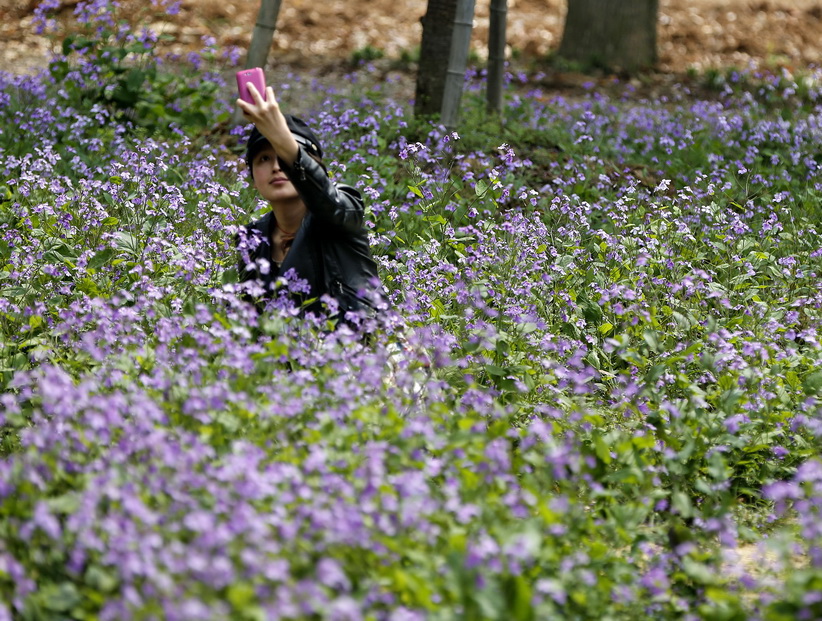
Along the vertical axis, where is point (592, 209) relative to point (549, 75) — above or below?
Answer: below

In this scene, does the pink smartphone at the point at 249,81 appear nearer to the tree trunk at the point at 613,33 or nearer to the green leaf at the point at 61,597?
the green leaf at the point at 61,597

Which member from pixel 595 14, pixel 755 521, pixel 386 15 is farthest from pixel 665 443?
pixel 386 15

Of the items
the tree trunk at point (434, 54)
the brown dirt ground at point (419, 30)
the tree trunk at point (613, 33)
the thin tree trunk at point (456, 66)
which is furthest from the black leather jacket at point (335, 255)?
the tree trunk at point (613, 33)

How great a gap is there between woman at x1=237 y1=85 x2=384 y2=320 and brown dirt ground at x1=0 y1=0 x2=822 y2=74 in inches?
281

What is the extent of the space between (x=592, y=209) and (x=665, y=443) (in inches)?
117

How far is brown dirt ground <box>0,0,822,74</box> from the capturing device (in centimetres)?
1205

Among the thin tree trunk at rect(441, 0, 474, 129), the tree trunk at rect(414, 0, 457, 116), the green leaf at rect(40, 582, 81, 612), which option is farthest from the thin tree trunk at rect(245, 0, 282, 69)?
the green leaf at rect(40, 582, 81, 612)

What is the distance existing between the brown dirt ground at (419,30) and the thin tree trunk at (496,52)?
3.72 m

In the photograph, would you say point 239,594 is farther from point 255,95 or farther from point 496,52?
point 496,52

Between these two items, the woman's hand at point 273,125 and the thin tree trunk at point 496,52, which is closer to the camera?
the woman's hand at point 273,125

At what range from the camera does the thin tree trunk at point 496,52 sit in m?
7.76

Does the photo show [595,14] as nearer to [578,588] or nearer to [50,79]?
[50,79]

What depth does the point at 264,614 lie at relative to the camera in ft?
7.35

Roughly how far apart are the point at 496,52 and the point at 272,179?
4.10m
